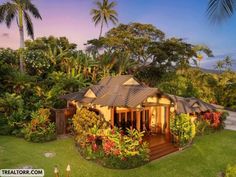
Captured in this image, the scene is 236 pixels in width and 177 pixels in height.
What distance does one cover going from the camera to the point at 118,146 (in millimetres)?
11906

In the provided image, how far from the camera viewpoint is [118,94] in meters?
14.7

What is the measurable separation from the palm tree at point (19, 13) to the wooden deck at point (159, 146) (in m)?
17.5

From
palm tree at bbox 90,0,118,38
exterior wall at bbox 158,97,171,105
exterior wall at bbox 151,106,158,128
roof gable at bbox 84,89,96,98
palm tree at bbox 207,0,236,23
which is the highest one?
palm tree at bbox 90,0,118,38

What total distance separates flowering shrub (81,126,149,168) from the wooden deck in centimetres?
121

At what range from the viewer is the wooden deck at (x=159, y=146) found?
45.4 feet

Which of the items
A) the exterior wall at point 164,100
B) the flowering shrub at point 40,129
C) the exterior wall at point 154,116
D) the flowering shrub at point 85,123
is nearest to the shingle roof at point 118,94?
the flowering shrub at point 85,123

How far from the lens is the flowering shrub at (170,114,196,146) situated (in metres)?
15.2

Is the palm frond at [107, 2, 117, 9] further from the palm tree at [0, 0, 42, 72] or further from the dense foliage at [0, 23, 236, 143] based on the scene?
the palm tree at [0, 0, 42, 72]

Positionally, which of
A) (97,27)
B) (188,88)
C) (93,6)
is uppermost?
(93,6)

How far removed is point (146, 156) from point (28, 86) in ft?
45.8

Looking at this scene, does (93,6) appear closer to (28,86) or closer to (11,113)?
(28,86)

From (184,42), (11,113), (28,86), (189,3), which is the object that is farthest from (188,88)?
(189,3)

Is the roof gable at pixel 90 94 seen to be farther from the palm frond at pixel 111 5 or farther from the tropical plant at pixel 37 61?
the palm frond at pixel 111 5

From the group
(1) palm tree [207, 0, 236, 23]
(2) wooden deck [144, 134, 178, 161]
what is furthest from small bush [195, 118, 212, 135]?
(1) palm tree [207, 0, 236, 23]
